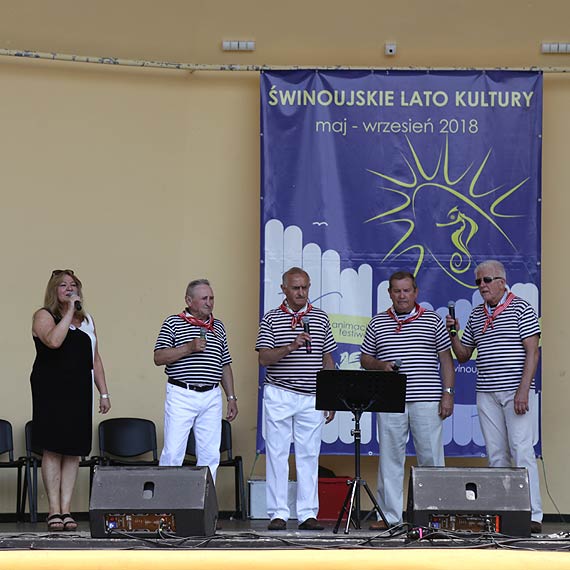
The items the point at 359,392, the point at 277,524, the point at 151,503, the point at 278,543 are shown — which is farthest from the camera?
the point at 277,524

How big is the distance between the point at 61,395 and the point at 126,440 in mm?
1526

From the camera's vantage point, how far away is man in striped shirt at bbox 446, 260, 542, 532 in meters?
6.57

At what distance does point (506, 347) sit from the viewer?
260 inches

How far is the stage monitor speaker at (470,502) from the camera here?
513 centimetres

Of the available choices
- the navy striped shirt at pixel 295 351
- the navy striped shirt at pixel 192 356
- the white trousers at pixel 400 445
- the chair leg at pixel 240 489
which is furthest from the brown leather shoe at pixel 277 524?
the chair leg at pixel 240 489

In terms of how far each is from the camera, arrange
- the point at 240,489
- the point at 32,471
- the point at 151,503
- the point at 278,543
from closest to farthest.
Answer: the point at 278,543 → the point at 151,503 → the point at 32,471 → the point at 240,489

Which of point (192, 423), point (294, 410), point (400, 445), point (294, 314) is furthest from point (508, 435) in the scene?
point (192, 423)

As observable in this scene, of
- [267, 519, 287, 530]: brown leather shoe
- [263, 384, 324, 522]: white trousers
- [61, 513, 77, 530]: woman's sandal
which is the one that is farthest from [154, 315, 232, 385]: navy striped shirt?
[61, 513, 77, 530]: woman's sandal

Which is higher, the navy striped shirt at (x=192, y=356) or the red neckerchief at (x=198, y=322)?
the red neckerchief at (x=198, y=322)

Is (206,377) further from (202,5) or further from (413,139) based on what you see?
(202,5)

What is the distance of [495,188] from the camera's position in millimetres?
7727

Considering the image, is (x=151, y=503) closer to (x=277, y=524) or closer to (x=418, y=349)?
(x=277, y=524)

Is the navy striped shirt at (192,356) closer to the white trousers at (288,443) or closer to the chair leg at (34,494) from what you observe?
the white trousers at (288,443)

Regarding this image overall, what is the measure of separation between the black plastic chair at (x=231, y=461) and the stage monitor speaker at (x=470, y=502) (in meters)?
2.68
